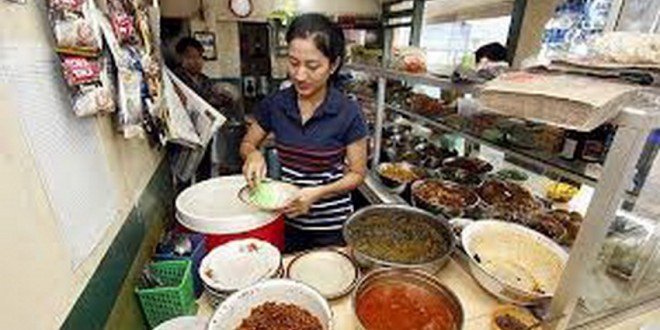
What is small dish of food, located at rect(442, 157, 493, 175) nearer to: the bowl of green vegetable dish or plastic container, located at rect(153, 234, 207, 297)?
the bowl of green vegetable dish

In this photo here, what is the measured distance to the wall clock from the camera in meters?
5.66

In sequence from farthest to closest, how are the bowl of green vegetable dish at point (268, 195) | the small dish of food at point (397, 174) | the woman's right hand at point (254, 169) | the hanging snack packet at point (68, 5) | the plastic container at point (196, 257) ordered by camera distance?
the small dish of food at point (397, 174) < the woman's right hand at point (254, 169) < the bowl of green vegetable dish at point (268, 195) < the plastic container at point (196, 257) < the hanging snack packet at point (68, 5)

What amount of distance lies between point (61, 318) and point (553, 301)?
4.45ft

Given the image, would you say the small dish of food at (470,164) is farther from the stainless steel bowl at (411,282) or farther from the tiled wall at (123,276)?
the tiled wall at (123,276)

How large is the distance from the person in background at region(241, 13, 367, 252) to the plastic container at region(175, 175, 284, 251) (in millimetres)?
119

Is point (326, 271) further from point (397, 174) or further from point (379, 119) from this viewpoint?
point (379, 119)

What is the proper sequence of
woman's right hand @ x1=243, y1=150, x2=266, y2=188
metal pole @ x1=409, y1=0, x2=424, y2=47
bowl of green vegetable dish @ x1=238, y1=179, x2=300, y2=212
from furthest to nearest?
1. metal pole @ x1=409, y1=0, x2=424, y2=47
2. woman's right hand @ x1=243, y1=150, x2=266, y2=188
3. bowl of green vegetable dish @ x1=238, y1=179, x2=300, y2=212

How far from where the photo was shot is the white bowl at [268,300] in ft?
3.38

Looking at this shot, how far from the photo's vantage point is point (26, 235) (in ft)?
2.62

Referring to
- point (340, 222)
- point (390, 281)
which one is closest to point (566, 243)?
point (390, 281)

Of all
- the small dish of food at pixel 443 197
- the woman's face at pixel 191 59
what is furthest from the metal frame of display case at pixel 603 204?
the woman's face at pixel 191 59

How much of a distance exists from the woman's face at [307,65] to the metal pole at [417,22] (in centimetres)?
373

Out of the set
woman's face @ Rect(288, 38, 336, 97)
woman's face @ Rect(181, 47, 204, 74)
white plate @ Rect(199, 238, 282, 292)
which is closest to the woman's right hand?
white plate @ Rect(199, 238, 282, 292)

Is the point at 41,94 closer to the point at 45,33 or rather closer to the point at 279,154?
the point at 45,33
